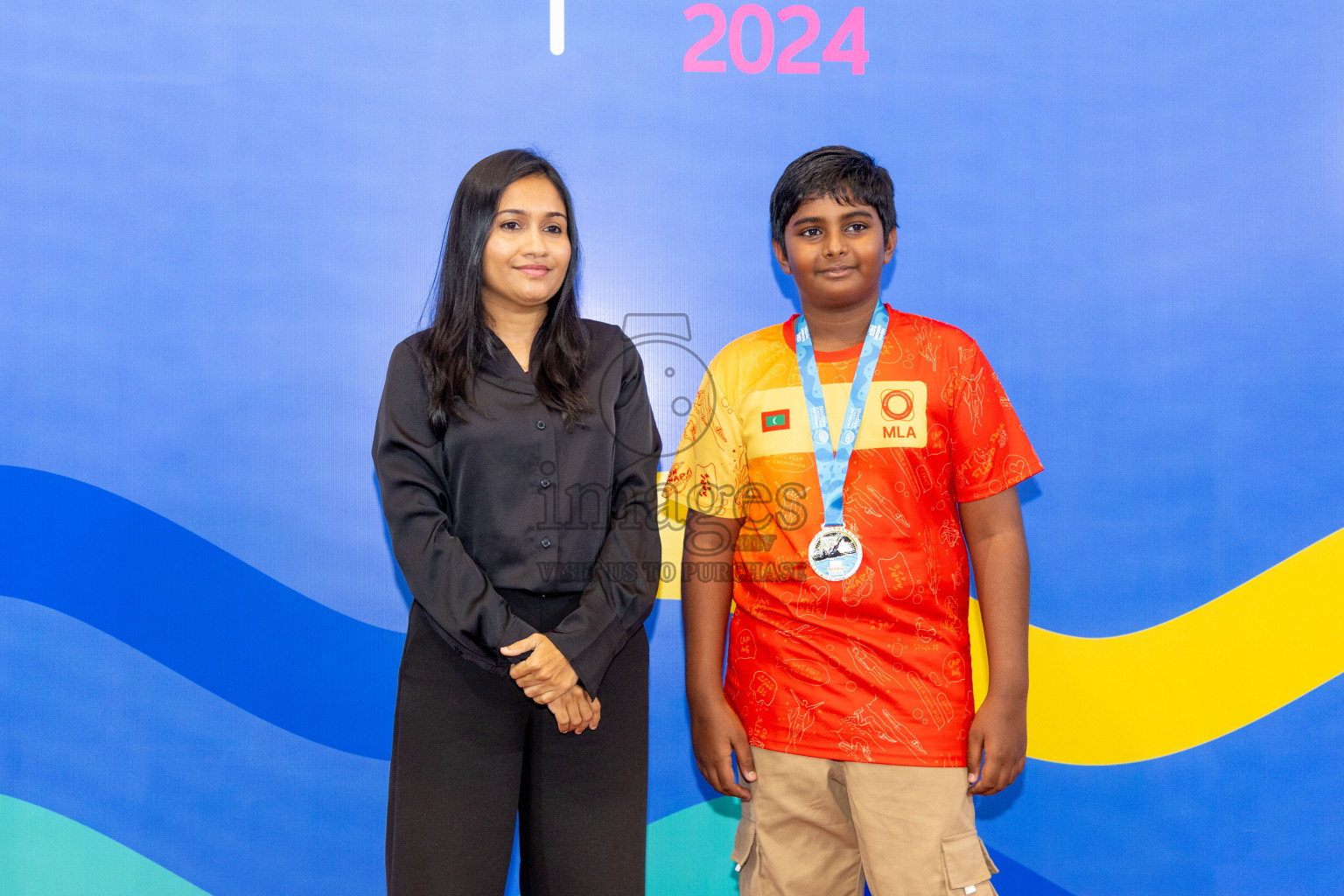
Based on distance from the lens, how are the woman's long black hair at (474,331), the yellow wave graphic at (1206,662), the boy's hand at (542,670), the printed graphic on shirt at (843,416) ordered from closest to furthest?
A: the boy's hand at (542,670), the woman's long black hair at (474,331), the printed graphic on shirt at (843,416), the yellow wave graphic at (1206,662)

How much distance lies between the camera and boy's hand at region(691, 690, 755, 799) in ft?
5.73

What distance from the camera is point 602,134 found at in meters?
2.35

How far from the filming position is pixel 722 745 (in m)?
1.74

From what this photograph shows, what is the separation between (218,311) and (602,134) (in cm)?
111

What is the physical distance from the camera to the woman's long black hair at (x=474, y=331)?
1620mm

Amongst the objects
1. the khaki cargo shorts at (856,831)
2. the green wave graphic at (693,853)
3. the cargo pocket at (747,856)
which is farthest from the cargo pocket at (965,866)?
the green wave graphic at (693,853)

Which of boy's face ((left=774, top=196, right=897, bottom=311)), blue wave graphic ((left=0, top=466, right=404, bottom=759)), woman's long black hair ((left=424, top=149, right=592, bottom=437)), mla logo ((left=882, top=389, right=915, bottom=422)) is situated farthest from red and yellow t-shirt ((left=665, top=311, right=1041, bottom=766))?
blue wave graphic ((left=0, top=466, right=404, bottom=759))

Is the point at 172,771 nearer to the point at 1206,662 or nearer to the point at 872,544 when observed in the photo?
the point at 872,544

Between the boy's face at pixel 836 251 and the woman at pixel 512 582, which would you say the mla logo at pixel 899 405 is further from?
the woman at pixel 512 582

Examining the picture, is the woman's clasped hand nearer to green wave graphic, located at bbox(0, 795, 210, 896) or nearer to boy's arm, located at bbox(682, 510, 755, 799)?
boy's arm, located at bbox(682, 510, 755, 799)

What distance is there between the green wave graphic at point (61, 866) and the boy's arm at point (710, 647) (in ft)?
5.18

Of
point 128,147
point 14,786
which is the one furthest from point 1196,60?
point 14,786

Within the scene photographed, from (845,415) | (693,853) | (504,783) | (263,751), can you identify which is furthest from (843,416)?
(263,751)

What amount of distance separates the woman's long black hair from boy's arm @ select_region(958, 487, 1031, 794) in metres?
0.81
